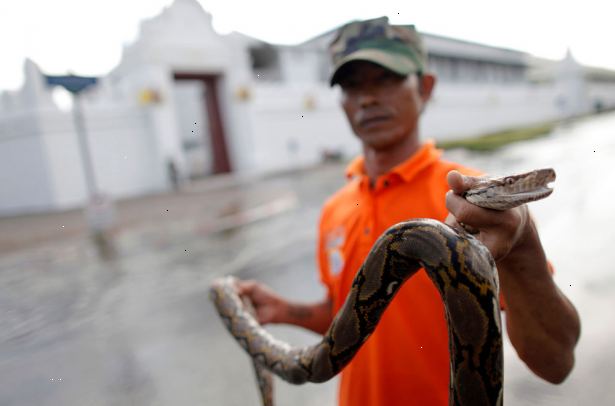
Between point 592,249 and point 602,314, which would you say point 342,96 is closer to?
point 602,314

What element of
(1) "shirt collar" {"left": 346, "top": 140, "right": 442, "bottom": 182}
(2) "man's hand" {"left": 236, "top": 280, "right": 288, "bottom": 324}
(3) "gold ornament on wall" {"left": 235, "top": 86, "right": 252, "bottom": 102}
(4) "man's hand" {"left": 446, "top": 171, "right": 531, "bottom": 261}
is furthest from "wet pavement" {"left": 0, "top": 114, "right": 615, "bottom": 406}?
(3) "gold ornament on wall" {"left": 235, "top": 86, "right": 252, "bottom": 102}

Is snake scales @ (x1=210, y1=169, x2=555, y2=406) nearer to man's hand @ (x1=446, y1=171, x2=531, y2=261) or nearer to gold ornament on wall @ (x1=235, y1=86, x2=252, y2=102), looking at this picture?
man's hand @ (x1=446, y1=171, x2=531, y2=261)

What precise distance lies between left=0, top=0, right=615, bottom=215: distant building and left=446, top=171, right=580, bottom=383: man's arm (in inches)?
443

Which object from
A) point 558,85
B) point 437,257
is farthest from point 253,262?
point 558,85

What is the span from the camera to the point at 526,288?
1.27 meters

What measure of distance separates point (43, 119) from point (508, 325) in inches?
783

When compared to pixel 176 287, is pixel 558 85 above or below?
above

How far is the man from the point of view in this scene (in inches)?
51.8

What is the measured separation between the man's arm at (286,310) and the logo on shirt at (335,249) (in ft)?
0.87

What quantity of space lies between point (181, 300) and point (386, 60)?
505cm

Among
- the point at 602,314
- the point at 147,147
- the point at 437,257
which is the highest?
the point at 147,147

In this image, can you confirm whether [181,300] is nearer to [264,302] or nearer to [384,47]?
[264,302]

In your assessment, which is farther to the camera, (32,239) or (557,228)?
(32,239)

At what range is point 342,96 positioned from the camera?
186 centimetres
